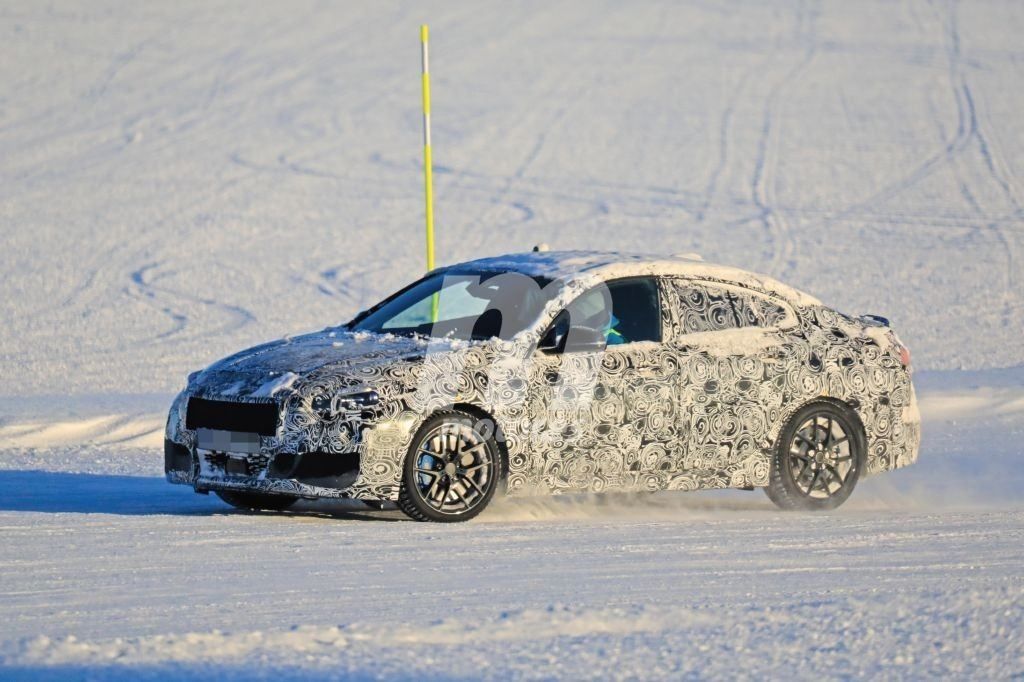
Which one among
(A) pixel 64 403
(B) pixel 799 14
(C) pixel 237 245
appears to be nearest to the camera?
(A) pixel 64 403

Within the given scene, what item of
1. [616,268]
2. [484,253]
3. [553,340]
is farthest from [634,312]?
[484,253]

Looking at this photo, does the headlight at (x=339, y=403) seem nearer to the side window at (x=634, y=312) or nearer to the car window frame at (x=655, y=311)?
the car window frame at (x=655, y=311)

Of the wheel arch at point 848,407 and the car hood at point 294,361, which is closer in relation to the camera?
the car hood at point 294,361

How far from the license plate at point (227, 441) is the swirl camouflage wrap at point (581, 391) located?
1cm

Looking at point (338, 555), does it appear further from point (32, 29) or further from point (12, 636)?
point (32, 29)

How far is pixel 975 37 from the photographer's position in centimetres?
4138

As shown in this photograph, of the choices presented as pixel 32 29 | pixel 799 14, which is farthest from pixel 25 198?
pixel 799 14

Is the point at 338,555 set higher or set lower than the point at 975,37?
lower

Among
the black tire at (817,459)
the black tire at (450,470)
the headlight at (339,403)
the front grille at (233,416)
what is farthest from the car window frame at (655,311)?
the front grille at (233,416)

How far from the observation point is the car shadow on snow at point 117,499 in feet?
30.7

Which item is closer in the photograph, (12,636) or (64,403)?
(12,636)

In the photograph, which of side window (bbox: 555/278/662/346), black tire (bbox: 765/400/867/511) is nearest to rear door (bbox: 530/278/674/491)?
side window (bbox: 555/278/662/346)

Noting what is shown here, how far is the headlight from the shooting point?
8.36 meters

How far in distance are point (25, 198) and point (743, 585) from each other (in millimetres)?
24810
